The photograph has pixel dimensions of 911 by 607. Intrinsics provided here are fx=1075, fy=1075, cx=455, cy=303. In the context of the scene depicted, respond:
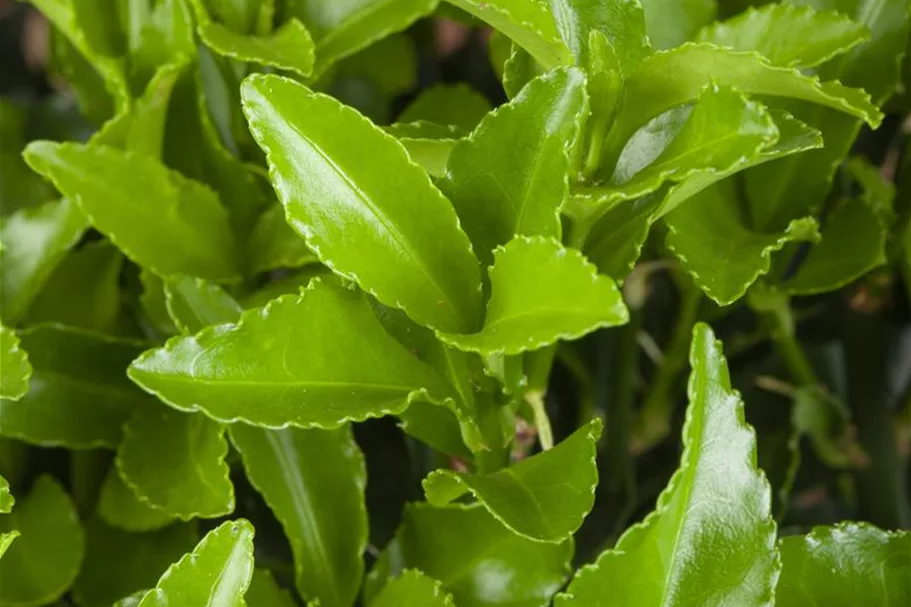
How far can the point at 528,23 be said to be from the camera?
0.39 m

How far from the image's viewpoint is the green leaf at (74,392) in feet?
1.71

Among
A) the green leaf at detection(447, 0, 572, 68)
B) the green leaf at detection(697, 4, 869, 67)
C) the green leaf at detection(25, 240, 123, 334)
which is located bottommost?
the green leaf at detection(25, 240, 123, 334)

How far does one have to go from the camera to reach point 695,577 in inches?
15.2

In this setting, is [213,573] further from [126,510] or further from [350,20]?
[350,20]

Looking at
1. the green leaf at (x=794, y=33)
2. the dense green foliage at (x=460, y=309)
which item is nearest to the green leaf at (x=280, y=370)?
the dense green foliage at (x=460, y=309)

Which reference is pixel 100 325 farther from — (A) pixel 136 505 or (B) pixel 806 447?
(B) pixel 806 447

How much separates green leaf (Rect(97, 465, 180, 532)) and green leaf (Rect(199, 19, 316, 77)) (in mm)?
213

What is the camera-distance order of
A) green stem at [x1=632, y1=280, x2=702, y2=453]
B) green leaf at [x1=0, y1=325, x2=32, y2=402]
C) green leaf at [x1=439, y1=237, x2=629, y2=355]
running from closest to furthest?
green leaf at [x1=439, y1=237, x2=629, y2=355], green leaf at [x1=0, y1=325, x2=32, y2=402], green stem at [x1=632, y1=280, x2=702, y2=453]

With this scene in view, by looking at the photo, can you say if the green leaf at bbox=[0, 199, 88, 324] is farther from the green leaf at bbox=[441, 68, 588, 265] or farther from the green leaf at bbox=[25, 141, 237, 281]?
the green leaf at bbox=[441, 68, 588, 265]

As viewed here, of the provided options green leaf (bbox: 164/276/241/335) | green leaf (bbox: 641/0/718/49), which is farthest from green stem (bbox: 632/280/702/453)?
green leaf (bbox: 164/276/241/335)

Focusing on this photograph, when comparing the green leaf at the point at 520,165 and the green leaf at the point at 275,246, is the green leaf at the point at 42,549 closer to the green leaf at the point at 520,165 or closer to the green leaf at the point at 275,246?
the green leaf at the point at 275,246

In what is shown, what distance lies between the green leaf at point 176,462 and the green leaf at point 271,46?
17cm

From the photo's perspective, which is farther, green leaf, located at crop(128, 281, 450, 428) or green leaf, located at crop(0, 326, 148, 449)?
green leaf, located at crop(0, 326, 148, 449)

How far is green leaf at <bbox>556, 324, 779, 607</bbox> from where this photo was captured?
38 centimetres
